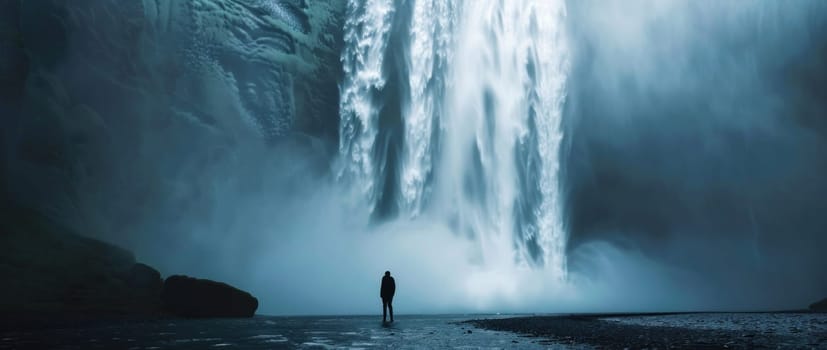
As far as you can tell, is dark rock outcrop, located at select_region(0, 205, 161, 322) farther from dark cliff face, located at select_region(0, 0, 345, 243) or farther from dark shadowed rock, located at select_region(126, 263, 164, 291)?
dark cliff face, located at select_region(0, 0, 345, 243)

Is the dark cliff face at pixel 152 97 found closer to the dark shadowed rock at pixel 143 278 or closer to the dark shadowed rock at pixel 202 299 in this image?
the dark shadowed rock at pixel 143 278

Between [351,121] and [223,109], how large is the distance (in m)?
10.2

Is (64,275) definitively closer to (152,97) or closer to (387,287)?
(152,97)

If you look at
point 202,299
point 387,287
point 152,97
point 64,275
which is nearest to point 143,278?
point 64,275

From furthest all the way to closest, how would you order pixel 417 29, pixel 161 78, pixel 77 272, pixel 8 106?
pixel 417 29 < pixel 161 78 < pixel 8 106 < pixel 77 272

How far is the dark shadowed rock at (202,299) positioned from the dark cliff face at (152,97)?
11.5 m

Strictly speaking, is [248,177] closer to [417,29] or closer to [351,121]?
[351,121]

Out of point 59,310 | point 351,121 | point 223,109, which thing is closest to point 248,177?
point 223,109

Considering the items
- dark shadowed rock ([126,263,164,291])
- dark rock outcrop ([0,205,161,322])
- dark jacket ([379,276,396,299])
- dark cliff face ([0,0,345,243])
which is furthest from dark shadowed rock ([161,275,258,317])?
dark jacket ([379,276,396,299])

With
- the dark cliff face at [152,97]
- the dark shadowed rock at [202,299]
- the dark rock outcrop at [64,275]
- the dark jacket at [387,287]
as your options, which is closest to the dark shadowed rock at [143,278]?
→ the dark rock outcrop at [64,275]

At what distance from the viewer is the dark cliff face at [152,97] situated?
129 ft

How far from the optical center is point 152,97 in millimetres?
46312

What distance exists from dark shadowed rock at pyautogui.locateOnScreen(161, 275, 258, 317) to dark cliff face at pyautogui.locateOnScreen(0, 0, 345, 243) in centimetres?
1148

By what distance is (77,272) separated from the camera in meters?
32.7
